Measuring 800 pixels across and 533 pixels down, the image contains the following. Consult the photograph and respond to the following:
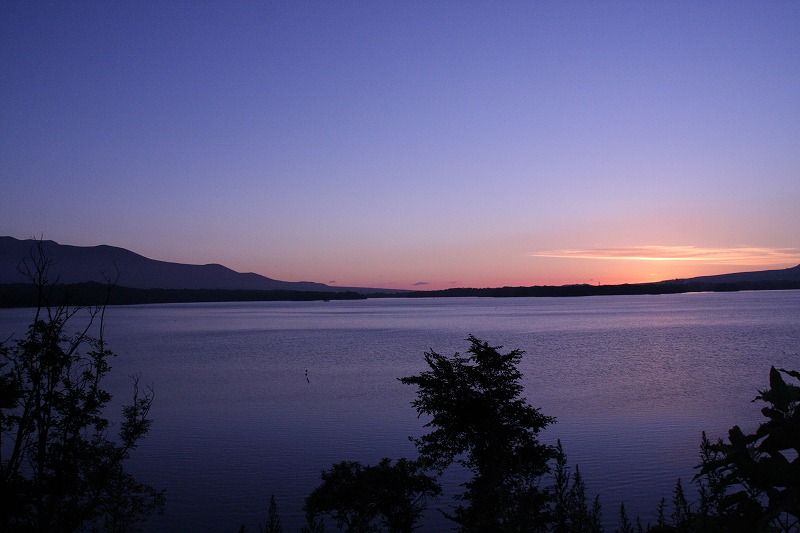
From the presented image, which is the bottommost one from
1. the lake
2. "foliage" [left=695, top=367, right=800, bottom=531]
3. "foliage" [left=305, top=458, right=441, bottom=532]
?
the lake

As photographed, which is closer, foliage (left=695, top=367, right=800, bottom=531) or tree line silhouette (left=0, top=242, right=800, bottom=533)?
foliage (left=695, top=367, right=800, bottom=531)

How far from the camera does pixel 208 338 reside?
9756cm

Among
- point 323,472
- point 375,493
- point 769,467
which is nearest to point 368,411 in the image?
point 323,472

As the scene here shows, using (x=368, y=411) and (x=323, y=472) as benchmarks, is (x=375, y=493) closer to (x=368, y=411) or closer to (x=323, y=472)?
(x=323, y=472)

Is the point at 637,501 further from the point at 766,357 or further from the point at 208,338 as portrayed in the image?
the point at 208,338

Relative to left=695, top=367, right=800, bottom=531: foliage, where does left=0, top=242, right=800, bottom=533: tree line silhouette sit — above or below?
below

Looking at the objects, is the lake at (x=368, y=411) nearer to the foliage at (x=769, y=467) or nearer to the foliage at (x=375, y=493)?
the foliage at (x=375, y=493)

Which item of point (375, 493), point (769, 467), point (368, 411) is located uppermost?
point (769, 467)

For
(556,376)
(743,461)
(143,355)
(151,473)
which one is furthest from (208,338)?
(743,461)

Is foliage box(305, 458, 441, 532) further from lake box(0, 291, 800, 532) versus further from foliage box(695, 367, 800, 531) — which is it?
foliage box(695, 367, 800, 531)

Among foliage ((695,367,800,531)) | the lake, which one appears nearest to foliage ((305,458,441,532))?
the lake

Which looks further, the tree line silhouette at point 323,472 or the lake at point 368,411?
the lake at point 368,411

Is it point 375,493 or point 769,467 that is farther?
point 375,493

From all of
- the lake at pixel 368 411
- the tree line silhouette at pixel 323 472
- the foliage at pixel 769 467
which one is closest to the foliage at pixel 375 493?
the tree line silhouette at pixel 323 472
